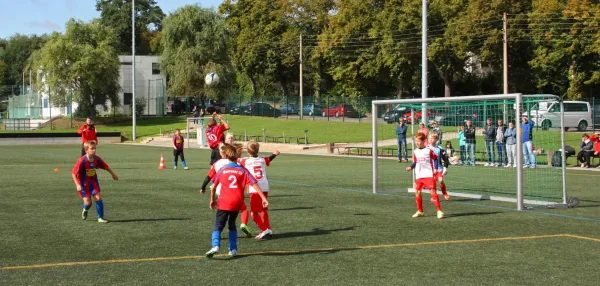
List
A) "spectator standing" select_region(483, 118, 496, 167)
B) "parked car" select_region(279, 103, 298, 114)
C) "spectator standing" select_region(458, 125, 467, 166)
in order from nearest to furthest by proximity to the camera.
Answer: "spectator standing" select_region(483, 118, 496, 167), "spectator standing" select_region(458, 125, 467, 166), "parked car" select_region(279, 103, 298, 114)

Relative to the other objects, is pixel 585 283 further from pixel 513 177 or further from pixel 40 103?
pixel 40 103

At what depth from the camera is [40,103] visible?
264ft

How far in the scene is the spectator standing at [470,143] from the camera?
2310 cm

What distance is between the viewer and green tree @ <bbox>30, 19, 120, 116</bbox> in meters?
66.9

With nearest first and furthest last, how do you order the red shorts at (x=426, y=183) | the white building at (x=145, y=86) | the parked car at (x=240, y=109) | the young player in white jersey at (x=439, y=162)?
1. the red shorts at (x=426, y=183)
2. the young player in white jersey at (x=439, y=162)
3. the parked car at (x=240, y=109)
4. the white building at (x=145, y=86)

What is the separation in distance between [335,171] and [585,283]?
57.0 feet

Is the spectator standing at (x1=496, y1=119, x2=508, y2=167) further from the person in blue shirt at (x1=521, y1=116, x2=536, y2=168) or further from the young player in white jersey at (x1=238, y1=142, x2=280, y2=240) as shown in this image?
the young player in white jersey at (x1=238, y1=142, x2=280, y2=240)

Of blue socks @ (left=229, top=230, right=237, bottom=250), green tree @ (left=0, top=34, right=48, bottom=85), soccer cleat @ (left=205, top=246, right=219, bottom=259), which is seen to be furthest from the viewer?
green tree @ (left=0, top=34, right=48, bottom=85)

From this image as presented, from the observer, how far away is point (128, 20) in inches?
4604

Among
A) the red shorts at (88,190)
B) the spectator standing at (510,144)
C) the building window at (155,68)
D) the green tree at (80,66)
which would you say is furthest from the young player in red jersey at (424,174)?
the building window at (155,68)

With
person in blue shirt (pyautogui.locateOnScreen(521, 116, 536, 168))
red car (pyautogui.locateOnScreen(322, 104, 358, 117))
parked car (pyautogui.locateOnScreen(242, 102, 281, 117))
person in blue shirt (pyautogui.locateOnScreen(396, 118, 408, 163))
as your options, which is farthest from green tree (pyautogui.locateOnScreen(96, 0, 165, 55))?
person in blue shirt (pyautogui.locateOnScreen(521, 116, 536, 168))

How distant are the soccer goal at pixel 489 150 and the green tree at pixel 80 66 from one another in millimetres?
47358

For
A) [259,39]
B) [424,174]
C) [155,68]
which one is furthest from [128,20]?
[424,174]

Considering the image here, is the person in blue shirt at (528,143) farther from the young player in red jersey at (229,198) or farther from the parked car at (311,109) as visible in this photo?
the parked car at (311,109)
